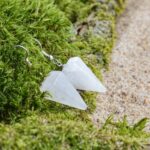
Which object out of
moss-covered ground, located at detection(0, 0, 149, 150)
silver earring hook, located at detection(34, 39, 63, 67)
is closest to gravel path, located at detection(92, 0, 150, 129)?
moss-covered ground, located at detection(0, 0, 149, 150)

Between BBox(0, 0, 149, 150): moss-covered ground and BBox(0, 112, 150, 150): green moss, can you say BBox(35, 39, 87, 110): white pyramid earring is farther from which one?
BBox(0, 112, 150, 150): green moss

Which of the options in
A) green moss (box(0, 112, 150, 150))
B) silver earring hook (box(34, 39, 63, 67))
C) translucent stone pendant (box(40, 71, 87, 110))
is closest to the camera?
green moss (box(0, 112, 150, 150))

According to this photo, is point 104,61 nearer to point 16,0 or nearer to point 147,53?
point 147,53

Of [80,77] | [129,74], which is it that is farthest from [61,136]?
[129,74]

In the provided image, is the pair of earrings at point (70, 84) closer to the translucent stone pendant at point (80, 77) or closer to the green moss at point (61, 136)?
the translucent stone pendant at point (80, 77)

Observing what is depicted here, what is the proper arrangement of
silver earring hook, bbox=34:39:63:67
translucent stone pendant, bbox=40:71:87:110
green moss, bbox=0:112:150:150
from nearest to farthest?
green moss, bbox=0:112:150:150 → translucent stone pendant, bbox=40:71:87:110 → silver earring hook, bbox=34:39:63:67

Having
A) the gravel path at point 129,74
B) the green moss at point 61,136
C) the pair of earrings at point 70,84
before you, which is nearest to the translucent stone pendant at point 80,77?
the pair of earrings at point 70,84
